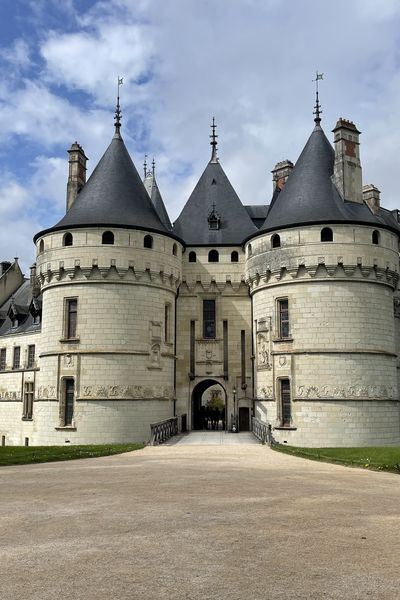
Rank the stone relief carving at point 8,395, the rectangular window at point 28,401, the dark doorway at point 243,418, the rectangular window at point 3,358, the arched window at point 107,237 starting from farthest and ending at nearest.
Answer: the rectangular window at point 3,358 < the stone relief carving at point 8,395 < the rectangular window at point 28,401 < the dark doorway at point 243,418 < the arched window at point 107,237

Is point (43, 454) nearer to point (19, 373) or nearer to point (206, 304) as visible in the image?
point (206, 304)

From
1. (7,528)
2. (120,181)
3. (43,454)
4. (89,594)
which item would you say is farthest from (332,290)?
(89,594)

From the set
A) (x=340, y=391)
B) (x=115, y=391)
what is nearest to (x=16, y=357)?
(x=115, y=391)

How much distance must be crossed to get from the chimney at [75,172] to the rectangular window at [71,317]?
26.2 feet

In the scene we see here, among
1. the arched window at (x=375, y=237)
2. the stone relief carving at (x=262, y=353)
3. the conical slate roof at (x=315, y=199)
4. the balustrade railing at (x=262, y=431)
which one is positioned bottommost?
the balustrade railing at (x=262, y=431)

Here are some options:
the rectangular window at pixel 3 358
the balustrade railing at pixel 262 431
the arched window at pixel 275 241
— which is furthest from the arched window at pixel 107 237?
the rectangular window at pixel 3 358

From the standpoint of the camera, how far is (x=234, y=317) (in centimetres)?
3297

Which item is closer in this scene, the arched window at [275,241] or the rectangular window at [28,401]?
the arched window at [275,241]

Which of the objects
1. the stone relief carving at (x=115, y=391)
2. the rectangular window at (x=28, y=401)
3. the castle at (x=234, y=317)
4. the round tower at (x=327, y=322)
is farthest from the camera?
the rectangular window at (x=28, y=401)

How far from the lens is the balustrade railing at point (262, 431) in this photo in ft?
84.2

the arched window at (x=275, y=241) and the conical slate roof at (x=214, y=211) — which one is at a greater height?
the conical slate roof at (x=214, y=211)

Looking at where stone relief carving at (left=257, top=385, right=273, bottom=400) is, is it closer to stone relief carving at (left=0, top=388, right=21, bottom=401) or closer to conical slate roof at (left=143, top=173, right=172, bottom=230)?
conical slate roof at (left=143, top=173, right=172, bottom=230)

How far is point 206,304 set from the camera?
3350cm

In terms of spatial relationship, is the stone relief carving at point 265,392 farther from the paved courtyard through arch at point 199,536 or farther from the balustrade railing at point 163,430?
the paved courtyard through arch at point 199,536
